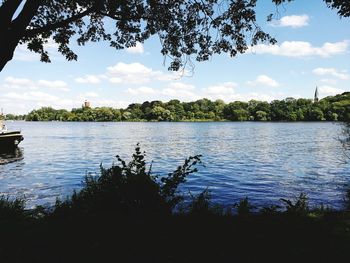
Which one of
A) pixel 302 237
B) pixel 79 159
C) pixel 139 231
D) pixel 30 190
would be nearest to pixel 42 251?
pixel 139 231

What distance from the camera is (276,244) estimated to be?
7.45 metres

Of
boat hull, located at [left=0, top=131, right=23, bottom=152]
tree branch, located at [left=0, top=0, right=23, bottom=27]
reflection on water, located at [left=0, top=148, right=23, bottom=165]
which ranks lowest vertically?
reflection on water, located at [left=0, top=148, right=23, bottom=165]

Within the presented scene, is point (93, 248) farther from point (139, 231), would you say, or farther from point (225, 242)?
point (225, 242)

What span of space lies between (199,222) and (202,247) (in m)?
1.69

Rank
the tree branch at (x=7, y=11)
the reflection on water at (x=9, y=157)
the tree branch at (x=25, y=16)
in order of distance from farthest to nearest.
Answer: the reflection on water at (x=9, y=157) → the tree branch at (x=25, y=16) → the tree branch at (x=7, y=11)

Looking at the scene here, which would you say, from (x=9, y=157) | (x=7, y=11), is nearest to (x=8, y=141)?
(x=9, y=157)

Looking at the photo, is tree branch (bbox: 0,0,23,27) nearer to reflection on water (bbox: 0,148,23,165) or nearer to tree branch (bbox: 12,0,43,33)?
tree branch (bbox: 12,0,43,33)

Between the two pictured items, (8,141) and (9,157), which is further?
(8,141)

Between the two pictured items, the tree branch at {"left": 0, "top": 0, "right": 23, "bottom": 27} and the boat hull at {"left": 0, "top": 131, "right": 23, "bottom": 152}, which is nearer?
the tree branch at {"left": 0, "top": 0, "right": 23, "bottom": 27}

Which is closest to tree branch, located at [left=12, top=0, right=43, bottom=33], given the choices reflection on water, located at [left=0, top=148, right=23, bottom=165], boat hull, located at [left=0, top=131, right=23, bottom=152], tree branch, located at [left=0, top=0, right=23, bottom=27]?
tree branch, located at [left=0, top=0, right=23, bottom=27]

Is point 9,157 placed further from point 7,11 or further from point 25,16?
point 7,11

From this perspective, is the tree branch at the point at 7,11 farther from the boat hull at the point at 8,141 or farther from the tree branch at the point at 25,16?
the boat hull at the point at 8,141

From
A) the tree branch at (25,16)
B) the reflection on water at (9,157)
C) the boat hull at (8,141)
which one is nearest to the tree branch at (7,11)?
the tree branch at (25,16)

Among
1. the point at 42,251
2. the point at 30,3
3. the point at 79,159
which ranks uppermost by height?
the point at 30,3
